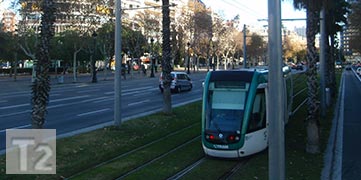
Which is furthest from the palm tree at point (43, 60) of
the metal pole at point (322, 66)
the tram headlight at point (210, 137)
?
the metal pole at point (322, 66)

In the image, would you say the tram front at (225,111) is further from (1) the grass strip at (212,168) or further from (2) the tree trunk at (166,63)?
(2) the tree trunk at (166,63)

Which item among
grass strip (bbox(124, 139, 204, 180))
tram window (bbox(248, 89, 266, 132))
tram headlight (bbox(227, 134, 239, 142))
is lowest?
grass strip (bbox(124, 139, 204, 180))

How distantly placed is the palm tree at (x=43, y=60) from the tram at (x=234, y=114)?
14.3 feet

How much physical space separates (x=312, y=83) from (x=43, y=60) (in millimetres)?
8315

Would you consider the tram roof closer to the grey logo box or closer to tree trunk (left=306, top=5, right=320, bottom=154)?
tree trunk (left=306, top=5, right=320, bottom=154)

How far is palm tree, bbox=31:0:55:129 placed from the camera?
→ 1150cm

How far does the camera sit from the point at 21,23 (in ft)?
161

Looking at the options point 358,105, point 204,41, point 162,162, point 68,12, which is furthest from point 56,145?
point 204,41

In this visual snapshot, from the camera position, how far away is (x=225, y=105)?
470 inches

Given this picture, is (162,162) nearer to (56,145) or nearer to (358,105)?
(56,145)

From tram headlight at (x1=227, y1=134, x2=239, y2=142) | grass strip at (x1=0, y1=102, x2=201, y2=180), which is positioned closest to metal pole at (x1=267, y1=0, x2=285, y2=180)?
tram headlight at (x1=227, y1=134, x2=239, y2=142)

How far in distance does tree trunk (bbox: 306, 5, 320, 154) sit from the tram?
69.0 inches

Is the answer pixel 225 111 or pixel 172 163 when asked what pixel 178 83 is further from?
pixel 172 163

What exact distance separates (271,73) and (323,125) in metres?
13.8
